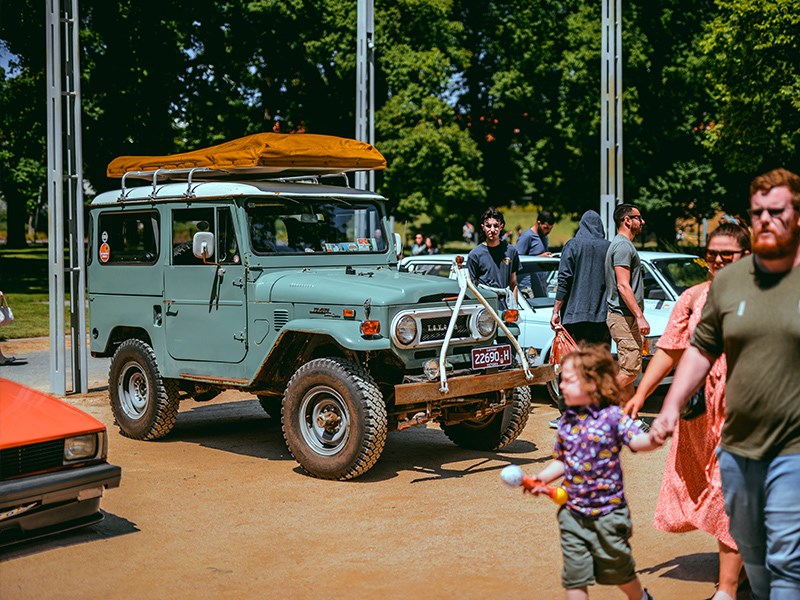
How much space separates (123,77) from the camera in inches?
1245

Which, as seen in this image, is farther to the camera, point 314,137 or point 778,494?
point 314,137

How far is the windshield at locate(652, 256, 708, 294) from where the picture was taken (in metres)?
12.2

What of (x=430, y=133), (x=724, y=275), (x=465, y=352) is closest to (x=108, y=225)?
(x=465, y=352)

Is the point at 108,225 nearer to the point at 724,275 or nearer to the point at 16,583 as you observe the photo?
the point at 16,583

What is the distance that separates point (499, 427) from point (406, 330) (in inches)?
61.0

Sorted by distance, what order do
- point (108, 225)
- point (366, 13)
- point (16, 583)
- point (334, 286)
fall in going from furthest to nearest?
point (366, 13), point (108, 225), point (334, 286), point (16, 583)

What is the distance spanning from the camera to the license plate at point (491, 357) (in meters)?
8.08

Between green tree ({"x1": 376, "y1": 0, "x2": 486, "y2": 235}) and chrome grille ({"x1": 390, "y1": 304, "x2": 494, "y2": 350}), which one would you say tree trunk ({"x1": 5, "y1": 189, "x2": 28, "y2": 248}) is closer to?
green tree ({"x1": 376, "y1": 0, "x2": 486, "y2": 235})

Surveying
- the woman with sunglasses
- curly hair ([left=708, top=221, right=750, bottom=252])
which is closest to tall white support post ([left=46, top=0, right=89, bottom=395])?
the woman with sunglasses

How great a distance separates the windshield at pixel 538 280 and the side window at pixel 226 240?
14.8 ft

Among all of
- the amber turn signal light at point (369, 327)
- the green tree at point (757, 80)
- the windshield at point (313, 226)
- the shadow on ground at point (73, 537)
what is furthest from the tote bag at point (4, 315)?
the green tree at point (757, 80)

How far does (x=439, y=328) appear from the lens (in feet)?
→ 26.5

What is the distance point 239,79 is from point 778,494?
32946 millimetres

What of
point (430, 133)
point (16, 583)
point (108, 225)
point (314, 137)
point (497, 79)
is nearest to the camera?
point (16, 583)
